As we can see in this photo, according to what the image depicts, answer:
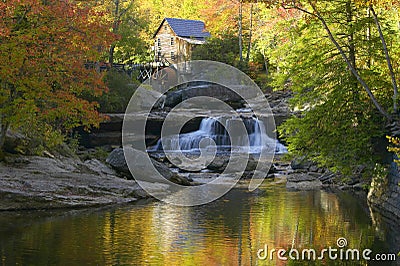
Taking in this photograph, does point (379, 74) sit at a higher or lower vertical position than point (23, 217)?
higher

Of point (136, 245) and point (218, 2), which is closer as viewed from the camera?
point (136, 245)

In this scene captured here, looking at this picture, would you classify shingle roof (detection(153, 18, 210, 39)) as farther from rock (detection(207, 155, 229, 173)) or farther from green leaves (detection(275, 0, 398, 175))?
green leaves (detection(275, 0, 398, 175))

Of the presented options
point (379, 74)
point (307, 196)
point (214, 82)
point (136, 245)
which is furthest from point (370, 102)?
point (214, 82)

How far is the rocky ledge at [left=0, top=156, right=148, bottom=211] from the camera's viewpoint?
1508cm

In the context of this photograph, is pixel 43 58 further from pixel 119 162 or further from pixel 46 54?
pixel 119 162

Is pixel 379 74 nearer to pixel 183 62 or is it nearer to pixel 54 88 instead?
pixel 54 88

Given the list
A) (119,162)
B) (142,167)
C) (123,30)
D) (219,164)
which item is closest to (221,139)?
(219,164)

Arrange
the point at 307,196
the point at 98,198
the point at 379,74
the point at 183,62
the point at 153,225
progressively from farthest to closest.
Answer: the point at 183,62 < the point at 307,196 < the point at 98,198 < the point at 379,74 < the point at 153,225

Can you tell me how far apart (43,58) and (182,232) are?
17.0ft

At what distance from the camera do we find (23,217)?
550 inches

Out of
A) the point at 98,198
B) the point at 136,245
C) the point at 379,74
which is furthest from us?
the point at 98,198

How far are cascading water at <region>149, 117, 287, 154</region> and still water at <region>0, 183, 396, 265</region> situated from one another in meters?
13.2

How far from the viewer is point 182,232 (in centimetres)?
1259

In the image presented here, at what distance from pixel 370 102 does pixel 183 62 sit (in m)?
34.6
